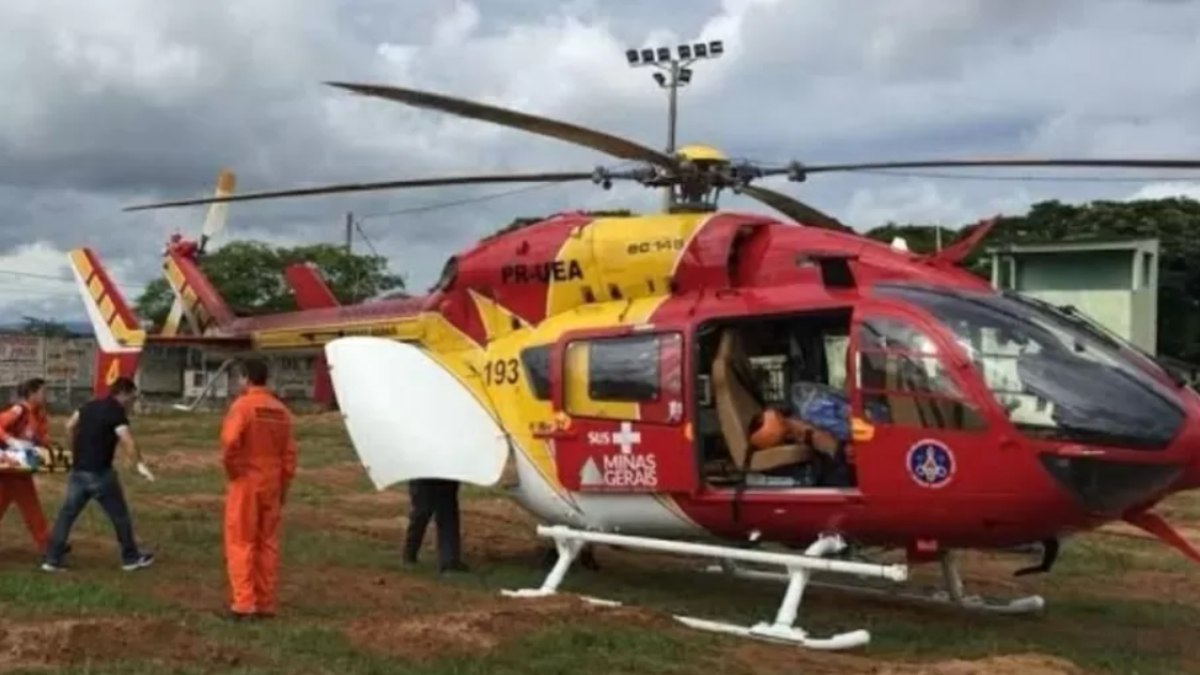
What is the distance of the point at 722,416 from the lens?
11.1m

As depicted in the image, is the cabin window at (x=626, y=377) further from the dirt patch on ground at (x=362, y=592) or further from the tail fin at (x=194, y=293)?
the tail fin at (x=194, y=293)

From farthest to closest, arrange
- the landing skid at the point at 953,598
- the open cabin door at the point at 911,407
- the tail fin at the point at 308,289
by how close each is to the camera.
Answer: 1. the tail fin at the point at 308,289
2. the landing skid at the point at 953,598
3. the open cabin door at the point at 911,407

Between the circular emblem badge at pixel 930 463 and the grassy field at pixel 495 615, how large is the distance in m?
1.18

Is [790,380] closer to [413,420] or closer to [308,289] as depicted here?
[413,420]

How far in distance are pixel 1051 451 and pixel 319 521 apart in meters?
10.3

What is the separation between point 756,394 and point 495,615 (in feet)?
9.66

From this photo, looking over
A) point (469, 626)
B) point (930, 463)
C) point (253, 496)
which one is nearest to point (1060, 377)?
point (930, 463)

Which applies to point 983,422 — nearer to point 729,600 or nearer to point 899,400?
point 899,400

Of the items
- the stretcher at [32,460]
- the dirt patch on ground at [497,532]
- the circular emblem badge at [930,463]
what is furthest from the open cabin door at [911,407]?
the stretcher at [32,460]

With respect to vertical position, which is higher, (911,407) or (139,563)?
(911,407)

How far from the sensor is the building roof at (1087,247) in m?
44.4

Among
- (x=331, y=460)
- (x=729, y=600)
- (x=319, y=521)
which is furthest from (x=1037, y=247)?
(x=729, y=600)

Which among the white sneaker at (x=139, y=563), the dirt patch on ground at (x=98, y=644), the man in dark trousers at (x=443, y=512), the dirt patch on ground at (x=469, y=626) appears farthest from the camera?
the man in dark trousers at (x=443, y=512)

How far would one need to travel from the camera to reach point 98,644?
8.23 meters
